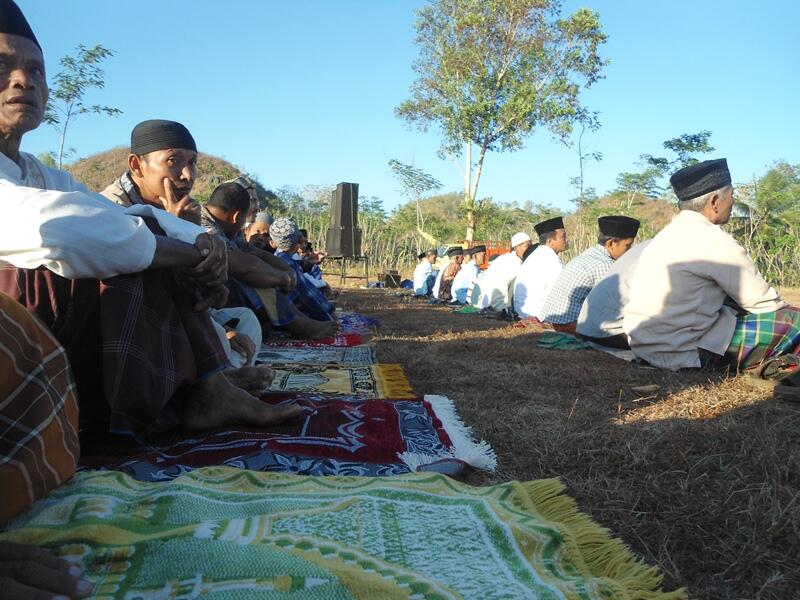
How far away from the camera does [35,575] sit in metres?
0.81

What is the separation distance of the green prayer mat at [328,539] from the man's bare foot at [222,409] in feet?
1.71

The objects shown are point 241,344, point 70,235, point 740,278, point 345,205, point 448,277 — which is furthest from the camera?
point 345,205

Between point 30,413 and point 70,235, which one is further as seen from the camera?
point 70,235

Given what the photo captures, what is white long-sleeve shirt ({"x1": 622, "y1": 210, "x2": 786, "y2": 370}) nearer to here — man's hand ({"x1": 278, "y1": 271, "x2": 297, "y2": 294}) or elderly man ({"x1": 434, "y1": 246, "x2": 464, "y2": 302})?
man's hand ({"x1": 278, "y1": 271, "x2": 297, "y2": 294})

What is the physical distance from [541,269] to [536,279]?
0.13 meters

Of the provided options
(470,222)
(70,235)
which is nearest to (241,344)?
(70,235)

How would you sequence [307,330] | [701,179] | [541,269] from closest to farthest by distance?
[701,179] < [307,330] < [541,269]

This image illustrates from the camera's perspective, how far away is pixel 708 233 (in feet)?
11.9

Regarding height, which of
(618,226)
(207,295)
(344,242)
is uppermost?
(344,242)

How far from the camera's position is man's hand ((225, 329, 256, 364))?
2641mm

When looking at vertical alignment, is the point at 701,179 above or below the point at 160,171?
above

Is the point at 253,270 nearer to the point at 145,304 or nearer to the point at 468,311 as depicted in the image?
the point at 145,304

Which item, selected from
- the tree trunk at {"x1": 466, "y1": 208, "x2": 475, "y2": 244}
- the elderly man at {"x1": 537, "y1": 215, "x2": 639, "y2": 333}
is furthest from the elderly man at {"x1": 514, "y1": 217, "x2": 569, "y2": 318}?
the tree trunk at {"x1": 466, "y1": 208, "x2": 475, "y2": 244}

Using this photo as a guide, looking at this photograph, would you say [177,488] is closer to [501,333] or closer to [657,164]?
[501,333]
